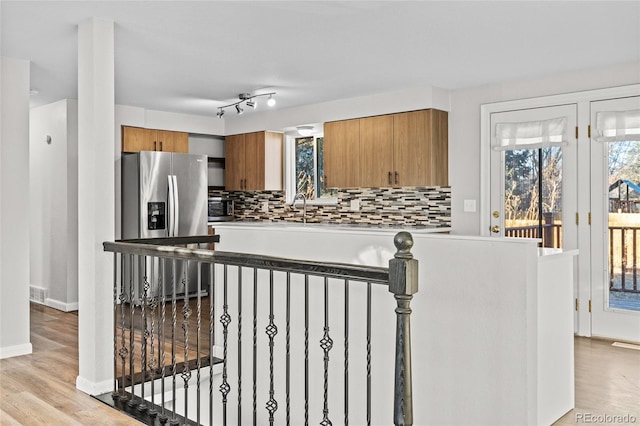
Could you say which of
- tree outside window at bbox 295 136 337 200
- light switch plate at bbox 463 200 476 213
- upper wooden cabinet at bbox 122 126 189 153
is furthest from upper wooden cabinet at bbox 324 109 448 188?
upper wooden cabinet at bbox 122 126 189 153

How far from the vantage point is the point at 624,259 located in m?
4.61

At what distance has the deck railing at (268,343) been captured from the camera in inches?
83.4

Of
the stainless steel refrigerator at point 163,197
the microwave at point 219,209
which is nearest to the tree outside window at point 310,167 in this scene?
the microwave at point 219,209

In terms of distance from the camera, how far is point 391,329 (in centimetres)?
334

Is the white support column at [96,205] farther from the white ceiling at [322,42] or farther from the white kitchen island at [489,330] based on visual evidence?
the white kitchen island at [489,330]

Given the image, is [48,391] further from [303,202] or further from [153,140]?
[303,202]

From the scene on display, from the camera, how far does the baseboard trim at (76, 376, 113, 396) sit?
3.25 metres

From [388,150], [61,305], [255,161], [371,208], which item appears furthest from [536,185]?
[61,305]

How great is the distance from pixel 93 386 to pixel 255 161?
13.5 ft

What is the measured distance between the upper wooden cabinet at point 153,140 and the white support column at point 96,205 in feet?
10.1

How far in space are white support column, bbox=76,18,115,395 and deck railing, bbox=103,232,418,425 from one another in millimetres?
81

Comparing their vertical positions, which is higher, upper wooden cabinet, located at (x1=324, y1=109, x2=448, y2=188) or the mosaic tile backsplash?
upper wooden cabinet, located at (x1=324, y1=109, x2=448, y2=188)

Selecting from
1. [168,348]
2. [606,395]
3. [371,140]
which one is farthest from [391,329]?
[371,140]

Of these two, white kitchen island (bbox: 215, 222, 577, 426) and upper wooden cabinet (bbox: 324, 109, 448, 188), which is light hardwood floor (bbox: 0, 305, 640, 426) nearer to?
white kitchen island (bbox: 215, 222, 577, 426)
